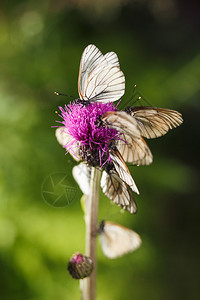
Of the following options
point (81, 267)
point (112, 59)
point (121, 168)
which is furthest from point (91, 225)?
point (112, 59)

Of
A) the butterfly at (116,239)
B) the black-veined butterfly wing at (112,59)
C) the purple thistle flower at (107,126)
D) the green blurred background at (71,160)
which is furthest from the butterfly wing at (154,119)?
the green blurred background at (71,160)

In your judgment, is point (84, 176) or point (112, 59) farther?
point (84, 176)

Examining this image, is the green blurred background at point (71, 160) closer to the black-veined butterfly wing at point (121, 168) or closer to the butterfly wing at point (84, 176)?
the butterfly wing at point (84, 176)

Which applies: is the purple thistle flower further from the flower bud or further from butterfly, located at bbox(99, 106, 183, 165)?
the flower bud

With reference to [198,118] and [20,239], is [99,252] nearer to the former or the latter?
[20,239]

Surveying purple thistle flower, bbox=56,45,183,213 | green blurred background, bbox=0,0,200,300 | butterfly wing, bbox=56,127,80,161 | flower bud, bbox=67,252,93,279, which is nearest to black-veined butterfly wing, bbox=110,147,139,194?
purple thistle flower, bbox=56,45,183,213

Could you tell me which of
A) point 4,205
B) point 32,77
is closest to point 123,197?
point 4,205

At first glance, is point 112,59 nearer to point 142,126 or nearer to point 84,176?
point 142,126
